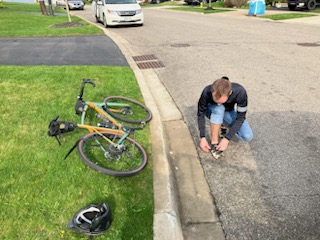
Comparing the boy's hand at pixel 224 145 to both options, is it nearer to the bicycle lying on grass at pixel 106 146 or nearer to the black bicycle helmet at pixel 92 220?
the bicycle lying on grass at pixel 106 146

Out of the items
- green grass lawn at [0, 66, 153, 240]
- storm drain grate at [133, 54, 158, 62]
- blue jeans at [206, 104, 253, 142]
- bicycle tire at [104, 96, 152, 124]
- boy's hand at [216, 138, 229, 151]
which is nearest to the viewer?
green grass lawn at [0, 66, 153, 240]

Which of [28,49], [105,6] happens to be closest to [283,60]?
[28,49]

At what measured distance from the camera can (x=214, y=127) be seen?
4.07m

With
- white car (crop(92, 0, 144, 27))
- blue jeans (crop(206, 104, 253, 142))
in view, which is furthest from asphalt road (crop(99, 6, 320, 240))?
white car (crop(92, 0, 144, 27))

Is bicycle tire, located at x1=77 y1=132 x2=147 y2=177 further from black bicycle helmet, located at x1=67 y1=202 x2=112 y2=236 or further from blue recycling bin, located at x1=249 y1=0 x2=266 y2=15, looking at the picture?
blue recycling bin, located at x1=249 y1=0 x2=266 y2=15

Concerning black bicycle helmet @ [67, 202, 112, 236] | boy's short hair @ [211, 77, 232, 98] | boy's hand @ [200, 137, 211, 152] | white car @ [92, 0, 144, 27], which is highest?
boy's short hair @ [211, 77, 232, 98]

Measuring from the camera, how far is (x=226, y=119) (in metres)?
4.35

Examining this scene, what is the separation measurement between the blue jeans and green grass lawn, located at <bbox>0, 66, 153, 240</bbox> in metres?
1.02

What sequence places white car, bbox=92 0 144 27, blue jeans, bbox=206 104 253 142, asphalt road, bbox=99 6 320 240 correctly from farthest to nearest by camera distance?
white car, bbox=92 0 144 27, blue jeans, bbox=206 104 253 142, asphalt road, bbox=99 6 320 240

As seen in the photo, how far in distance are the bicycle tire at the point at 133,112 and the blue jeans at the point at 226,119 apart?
1.19 m

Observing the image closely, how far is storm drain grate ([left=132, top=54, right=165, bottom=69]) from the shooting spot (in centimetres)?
841

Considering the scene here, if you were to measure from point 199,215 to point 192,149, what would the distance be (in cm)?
133

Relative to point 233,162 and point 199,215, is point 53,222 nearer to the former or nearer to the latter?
point 199,215

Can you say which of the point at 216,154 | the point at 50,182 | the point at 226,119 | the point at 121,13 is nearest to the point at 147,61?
the point at 226,119
